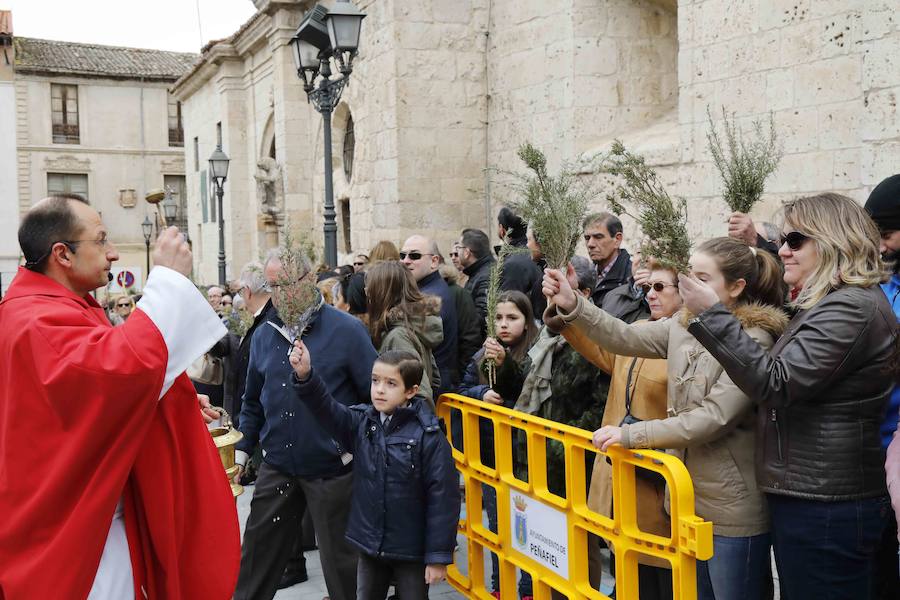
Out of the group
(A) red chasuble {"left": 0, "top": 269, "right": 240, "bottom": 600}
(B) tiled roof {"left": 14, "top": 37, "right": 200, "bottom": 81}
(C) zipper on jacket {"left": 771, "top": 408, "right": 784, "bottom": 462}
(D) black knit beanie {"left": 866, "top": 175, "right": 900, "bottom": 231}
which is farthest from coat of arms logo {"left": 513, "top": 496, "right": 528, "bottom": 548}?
(B) tiled roof {"left": 14, "top": 37, "right": 200, "bottom": 81}

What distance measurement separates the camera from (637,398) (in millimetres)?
3980

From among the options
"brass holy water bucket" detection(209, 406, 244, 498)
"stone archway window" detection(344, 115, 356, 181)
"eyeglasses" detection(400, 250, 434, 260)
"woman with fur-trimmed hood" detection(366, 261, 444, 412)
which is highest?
"stone archway window" detection(344, 115, 356, 181)

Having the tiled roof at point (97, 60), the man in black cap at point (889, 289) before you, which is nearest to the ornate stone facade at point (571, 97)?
the man in black cap at point (889, 289)

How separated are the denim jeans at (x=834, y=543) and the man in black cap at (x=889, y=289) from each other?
3.9 inches

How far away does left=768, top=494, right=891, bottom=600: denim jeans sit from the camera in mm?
3096

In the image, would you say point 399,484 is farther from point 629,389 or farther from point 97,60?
point 97,60

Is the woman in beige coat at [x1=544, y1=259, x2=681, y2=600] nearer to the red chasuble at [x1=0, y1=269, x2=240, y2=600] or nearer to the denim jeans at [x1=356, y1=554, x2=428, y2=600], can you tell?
the denim jeans at [x1=356, y1=554, x2=428, y2=600]

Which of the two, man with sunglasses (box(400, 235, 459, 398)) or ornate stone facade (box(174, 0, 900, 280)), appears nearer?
man with sunglasses (box(400, 235, 459, 398))

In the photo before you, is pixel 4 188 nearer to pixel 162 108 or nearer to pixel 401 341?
pixel 162 108

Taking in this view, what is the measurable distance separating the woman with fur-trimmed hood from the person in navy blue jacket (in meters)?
0.59

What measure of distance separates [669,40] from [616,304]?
291 inches

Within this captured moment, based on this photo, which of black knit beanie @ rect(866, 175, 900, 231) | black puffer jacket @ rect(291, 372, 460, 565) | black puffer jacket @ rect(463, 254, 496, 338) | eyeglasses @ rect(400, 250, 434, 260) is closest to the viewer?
Result: black knit beanie @ rect(866, 175, 900, 231)

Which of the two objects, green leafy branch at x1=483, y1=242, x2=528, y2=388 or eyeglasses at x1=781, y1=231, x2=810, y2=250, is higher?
eyeglasses at x1=781, y1=231, x2=810, y2=250

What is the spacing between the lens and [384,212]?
1324cm
